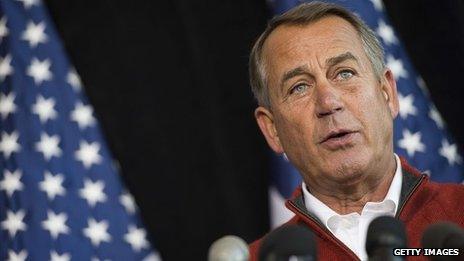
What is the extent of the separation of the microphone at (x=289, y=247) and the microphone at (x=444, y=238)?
0.14m

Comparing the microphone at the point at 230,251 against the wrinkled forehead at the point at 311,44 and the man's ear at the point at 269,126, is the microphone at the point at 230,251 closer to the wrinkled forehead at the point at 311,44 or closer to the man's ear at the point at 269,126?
the wrinkled forehead at the point at 311,44

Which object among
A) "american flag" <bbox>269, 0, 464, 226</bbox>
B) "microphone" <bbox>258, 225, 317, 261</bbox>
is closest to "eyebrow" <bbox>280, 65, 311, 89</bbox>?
"american flag" <bbox>269, 0, 464, 226</bbox>

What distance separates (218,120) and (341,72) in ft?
3.08

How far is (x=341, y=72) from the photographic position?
202 centimetres

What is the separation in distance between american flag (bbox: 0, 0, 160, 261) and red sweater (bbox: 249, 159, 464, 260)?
0.97 m

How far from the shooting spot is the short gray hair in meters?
2.11

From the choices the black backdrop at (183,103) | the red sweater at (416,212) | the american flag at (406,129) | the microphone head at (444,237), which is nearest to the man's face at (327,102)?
the red sweater at (416,212)

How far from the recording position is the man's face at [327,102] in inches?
75.5

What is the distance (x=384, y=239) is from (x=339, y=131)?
95 cm

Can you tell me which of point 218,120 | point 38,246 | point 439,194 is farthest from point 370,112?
point 38,246

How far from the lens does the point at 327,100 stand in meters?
1.94

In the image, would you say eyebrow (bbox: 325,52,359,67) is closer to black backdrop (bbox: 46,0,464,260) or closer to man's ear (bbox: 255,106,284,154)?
man's ear (bbox: 255,106,284,154)

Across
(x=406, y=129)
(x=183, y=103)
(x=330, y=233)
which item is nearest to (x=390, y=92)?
(x=330, y=233)

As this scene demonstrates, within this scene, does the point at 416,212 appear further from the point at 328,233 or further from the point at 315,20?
the point at 315,20
